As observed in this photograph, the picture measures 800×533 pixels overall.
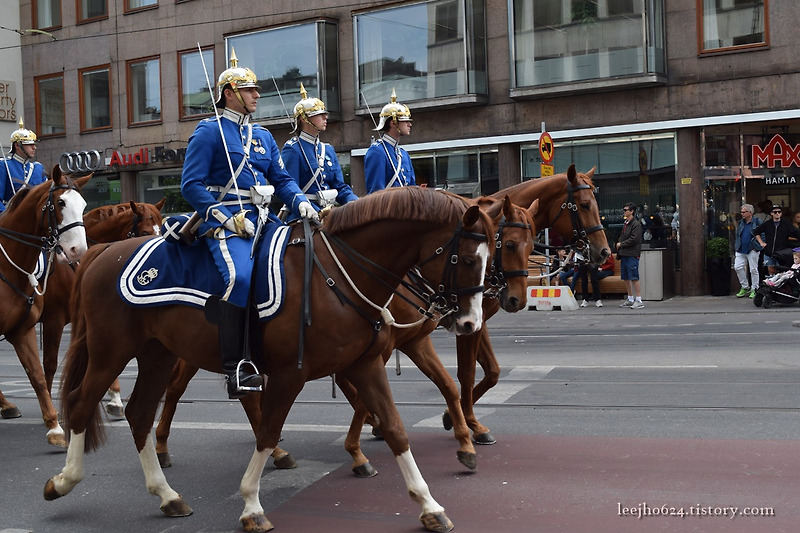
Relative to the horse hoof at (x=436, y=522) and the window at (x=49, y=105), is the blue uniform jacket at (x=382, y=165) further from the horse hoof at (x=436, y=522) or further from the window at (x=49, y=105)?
the window at (x=49, y=105)

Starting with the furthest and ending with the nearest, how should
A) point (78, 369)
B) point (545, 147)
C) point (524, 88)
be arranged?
point (524, 88) → point (545, 147) → point (78, 369)

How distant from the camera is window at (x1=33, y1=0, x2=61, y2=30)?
35.8 metres

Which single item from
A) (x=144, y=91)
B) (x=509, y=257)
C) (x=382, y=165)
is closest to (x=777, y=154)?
(x=382, y=165)

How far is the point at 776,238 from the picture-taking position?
20797 millimetres

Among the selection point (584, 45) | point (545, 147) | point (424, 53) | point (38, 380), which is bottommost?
point (38, 380)

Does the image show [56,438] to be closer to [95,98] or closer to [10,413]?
[10,413]

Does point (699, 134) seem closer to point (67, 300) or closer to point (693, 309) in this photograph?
point (693, 309)

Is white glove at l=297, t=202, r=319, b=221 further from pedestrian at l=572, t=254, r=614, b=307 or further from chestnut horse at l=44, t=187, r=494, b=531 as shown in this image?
pedestrian at l=572, t=254, r=614, b=307

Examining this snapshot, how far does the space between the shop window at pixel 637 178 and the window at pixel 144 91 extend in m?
15.1

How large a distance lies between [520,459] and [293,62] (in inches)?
914

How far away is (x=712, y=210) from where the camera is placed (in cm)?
2348

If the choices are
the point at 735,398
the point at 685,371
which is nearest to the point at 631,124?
the point at 685,371

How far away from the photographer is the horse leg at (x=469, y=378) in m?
8.27

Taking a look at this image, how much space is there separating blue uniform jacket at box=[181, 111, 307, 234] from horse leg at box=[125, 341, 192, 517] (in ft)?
3.95
